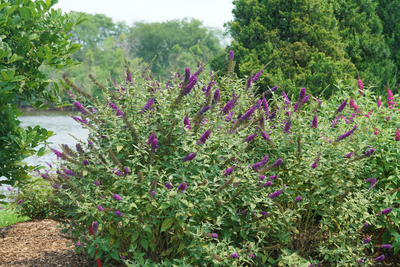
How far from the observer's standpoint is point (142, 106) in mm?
3406

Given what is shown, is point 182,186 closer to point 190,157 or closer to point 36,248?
point 190,157

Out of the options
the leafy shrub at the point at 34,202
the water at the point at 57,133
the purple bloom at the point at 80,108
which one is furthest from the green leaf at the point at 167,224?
the water at the point at 57,133

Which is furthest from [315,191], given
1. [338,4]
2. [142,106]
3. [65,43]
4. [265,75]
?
[338,4]

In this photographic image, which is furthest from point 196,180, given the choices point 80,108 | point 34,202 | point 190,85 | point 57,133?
point 57,133

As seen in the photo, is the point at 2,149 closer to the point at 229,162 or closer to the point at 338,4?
the point at 229,162

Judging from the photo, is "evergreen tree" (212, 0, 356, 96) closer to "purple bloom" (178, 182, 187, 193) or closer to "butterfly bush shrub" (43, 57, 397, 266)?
"butterfly bush shrub" (43, 57, 397, 266)

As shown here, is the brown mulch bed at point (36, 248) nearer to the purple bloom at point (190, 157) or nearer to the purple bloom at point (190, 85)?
the purple bloom at point (190, 157)

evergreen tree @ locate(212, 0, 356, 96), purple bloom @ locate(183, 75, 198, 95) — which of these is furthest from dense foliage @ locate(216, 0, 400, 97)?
purple bloom @ locate(183, 75, 198, 95)

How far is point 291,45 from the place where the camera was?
768 centimetres

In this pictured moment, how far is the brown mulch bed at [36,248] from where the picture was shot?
4039 mm

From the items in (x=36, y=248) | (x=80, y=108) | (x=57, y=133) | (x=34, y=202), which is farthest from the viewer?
(x=57, y=133)

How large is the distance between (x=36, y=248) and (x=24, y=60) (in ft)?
8.24

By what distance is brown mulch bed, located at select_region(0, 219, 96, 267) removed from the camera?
4.04 metres

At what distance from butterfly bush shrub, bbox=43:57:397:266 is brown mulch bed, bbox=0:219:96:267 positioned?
0.86 m
